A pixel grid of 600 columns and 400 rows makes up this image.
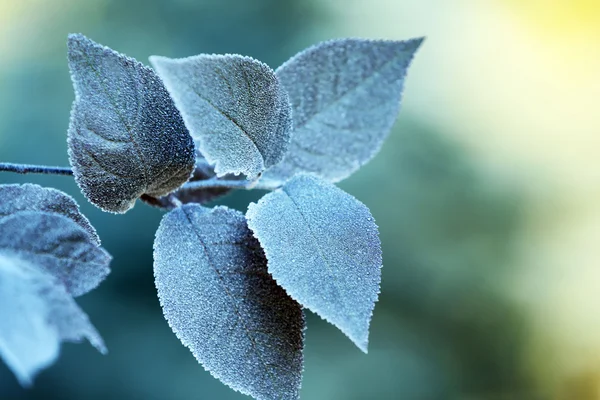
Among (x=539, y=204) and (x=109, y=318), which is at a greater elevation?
(x=539, y=204)

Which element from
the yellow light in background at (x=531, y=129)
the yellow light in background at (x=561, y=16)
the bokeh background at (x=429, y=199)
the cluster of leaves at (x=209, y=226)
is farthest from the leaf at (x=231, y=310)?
the yellow light in background at (x=561, y=16)

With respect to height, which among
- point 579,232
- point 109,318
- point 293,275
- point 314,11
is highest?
point 293,275

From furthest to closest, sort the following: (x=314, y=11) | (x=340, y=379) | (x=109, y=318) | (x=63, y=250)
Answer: (x=314, y=11), (x=340, y=379), (x=109, y=318), (x=63, y=250)

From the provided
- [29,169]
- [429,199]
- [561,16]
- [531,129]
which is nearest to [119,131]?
[29,169]

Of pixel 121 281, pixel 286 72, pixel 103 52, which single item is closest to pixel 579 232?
pixel 121 281

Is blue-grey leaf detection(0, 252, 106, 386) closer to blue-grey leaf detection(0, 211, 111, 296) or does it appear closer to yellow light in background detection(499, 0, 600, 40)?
blue-grey leaf detection(0, 211, 111, 296)

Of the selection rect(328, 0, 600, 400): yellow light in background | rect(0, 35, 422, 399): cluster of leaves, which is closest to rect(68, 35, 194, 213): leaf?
rect(0, 35, 422, 399): cluster of leaves

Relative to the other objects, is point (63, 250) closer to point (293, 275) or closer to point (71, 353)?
point (293, 275)
